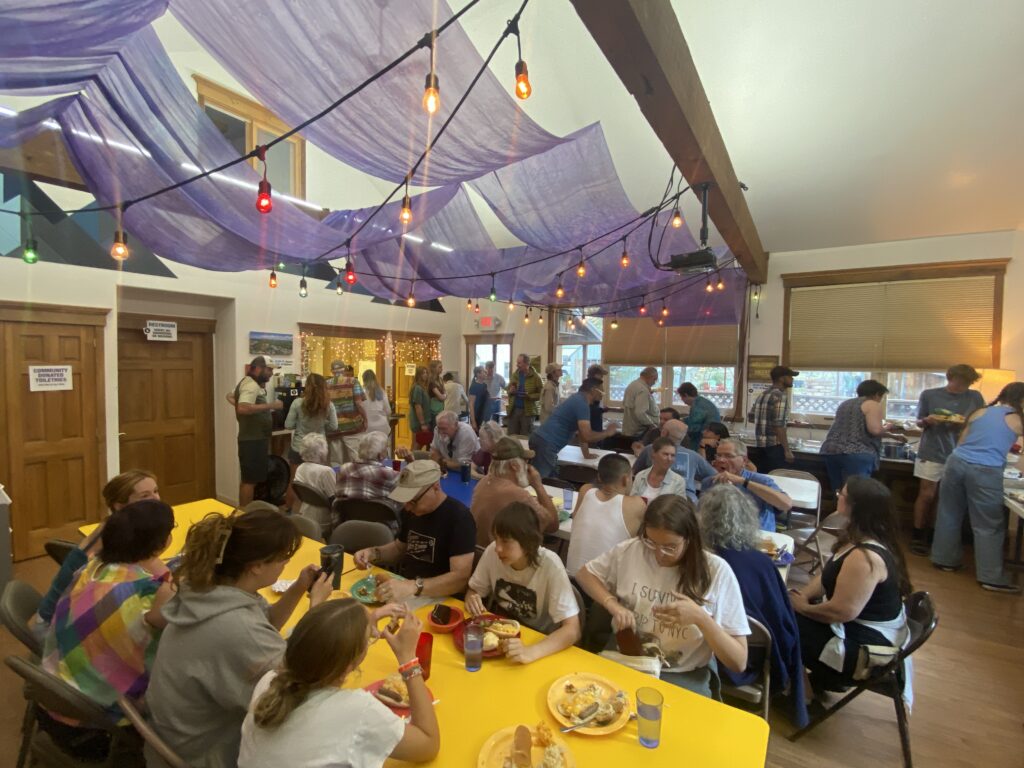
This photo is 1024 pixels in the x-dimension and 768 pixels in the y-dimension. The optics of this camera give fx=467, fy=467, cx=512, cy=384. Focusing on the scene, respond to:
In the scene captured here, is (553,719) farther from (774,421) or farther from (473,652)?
(774,421)

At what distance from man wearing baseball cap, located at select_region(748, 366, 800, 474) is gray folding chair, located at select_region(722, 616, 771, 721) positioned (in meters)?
3.43

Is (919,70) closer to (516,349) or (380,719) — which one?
(380,719)

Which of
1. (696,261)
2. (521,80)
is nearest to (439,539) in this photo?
(521,80)

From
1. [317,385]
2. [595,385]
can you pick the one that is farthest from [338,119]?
[595,385]

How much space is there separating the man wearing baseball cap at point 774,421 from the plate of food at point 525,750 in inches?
176

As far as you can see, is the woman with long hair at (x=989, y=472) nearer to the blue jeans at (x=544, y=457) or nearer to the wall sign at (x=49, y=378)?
the blue jeans at (x=544, y=457)

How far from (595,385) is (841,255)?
376 cm

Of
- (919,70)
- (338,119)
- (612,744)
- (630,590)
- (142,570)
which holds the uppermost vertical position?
(919,70)

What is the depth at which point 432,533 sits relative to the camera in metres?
2.21

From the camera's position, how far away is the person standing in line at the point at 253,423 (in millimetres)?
4820

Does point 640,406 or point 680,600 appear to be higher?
point 640,406

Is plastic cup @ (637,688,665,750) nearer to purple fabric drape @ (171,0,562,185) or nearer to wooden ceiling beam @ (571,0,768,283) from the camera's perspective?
wooden ceiling beam @ (571,0,768,283)

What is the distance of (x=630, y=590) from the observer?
1.87m

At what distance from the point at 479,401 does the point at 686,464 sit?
4.12 meters
